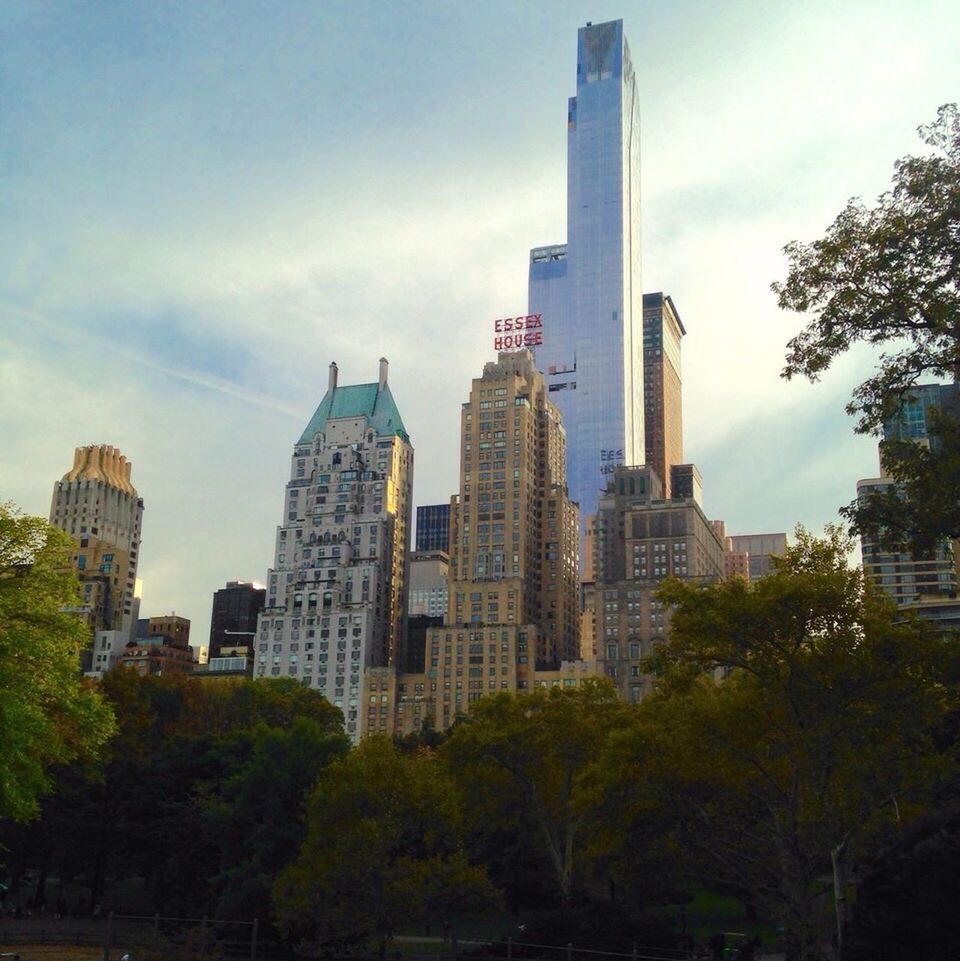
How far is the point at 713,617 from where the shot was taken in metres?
39.9

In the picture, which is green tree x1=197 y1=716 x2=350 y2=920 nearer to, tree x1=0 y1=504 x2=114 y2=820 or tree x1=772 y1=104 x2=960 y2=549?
tree x1=0 y1=504 x2=114 y2=820

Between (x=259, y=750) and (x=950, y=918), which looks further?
(x=259, y=750)

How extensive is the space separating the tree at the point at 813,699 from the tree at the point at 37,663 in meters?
21.6

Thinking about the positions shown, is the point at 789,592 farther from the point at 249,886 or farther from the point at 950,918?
the point at 249,886

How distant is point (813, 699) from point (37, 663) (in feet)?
90.2

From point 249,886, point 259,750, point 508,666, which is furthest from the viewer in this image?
point 508,666

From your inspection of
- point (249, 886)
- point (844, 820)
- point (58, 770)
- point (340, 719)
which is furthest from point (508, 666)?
point (844, 820)

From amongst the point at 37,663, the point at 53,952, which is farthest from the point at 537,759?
the point at 37,663

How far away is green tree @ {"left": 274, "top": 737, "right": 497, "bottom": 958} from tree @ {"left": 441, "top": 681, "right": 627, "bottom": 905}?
10.4m

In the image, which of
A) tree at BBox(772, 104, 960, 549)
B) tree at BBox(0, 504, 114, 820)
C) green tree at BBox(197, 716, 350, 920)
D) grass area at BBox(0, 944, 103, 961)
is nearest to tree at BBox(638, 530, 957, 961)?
Result: tree at BBox(772, 104, 960, 549)

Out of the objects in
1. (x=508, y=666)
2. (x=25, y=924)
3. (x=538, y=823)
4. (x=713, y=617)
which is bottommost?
(x=25, y=924)

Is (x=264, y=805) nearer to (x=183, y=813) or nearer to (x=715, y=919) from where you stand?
(x=183, y=813)

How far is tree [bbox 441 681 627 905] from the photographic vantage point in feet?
193

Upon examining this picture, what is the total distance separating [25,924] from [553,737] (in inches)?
1214
